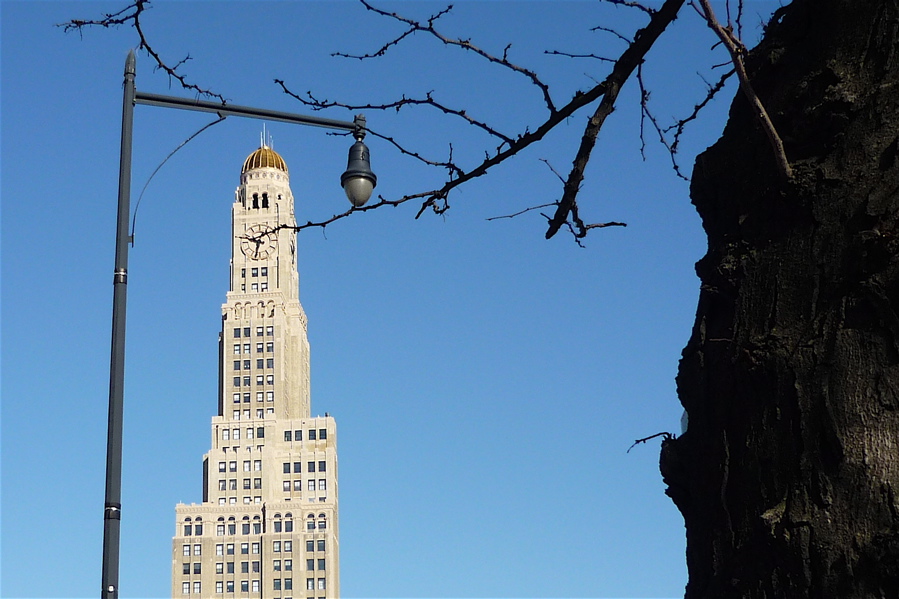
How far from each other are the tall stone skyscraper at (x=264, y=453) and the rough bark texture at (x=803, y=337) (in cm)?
10461

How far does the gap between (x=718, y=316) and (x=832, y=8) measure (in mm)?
1214

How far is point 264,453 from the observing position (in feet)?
380

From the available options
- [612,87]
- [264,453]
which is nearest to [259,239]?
[612,87]

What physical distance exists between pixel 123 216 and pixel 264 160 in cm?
11438

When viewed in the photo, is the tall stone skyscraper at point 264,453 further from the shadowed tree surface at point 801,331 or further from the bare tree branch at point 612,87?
the shadowed tree surface at point 801,331

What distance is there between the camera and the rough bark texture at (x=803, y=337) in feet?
Answer: 13.8

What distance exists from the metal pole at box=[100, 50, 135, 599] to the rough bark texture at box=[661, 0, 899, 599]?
4.76 meters

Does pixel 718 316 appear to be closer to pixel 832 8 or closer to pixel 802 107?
pixel 802 107

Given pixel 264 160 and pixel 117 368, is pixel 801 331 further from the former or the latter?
pixel 264 160

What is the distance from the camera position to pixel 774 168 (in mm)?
4848

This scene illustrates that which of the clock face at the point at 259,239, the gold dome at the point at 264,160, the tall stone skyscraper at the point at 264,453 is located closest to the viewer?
the clock face at the point at 259,239

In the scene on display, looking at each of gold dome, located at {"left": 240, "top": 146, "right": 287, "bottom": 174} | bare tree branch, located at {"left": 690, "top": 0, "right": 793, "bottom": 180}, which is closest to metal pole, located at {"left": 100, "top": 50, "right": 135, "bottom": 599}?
bare tree branch, located at {"left": 690, "top": 0, "right": 793, "bottom": 180}

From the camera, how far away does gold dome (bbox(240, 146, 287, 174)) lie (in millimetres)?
122562

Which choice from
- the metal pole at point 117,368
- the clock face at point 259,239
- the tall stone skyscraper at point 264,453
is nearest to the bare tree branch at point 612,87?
the clock face at point 259,239
